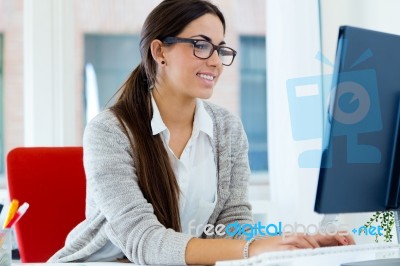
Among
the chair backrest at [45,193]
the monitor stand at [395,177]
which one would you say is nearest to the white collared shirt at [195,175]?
the chair backrest at [45,193]

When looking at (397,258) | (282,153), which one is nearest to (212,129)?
(397,258)

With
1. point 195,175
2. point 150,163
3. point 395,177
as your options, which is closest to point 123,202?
point 150,163

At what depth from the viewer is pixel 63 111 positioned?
2.93m

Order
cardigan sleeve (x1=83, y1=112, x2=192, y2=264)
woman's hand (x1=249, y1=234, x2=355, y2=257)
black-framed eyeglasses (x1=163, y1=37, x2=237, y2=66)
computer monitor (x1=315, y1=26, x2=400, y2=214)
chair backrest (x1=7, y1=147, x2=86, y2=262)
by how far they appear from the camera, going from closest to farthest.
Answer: computer monitor (x1=315, y1=26, x2=400, y2=214), woman's hand (x1=249, y1=234, x2=355, y2=257), cardigan sleeve (x1=83, y1=112, x2=192, y2=264), black-framed eyeglasses (x1=163, y1=37, x2=237, y2=66), chair backrest (x1=7, y1=147, x2=86, y2=262)

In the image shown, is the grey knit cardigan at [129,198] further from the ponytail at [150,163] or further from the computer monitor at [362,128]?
the computer monitor at [362,128]

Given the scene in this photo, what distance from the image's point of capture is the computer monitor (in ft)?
3.10

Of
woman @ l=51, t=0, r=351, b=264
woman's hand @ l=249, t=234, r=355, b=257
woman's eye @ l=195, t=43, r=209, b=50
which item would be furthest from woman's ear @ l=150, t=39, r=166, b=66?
woman's hand @ l=249, t=234, r=355, b=257

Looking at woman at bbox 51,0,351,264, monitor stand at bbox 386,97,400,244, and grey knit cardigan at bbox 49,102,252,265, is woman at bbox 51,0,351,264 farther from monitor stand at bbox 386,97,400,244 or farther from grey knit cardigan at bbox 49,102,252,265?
monitor stand at bbox 386,97,400,244

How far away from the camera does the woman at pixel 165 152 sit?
143 cm

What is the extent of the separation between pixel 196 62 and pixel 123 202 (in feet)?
1.34

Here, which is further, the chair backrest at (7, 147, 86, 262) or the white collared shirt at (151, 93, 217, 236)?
the chair backrest at (7, 147, 86, 262)

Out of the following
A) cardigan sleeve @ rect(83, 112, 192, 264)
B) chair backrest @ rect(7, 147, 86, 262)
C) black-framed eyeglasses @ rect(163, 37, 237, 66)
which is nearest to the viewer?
cardigan sleeve @ rect(83, 112, 192, 264)

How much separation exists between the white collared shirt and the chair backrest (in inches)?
12.5

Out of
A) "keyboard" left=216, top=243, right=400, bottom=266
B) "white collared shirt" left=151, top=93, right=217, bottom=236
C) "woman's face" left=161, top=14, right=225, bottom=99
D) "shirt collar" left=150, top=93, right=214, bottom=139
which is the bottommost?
"keyboard" left=216, top=243, right=400, bottom=266
